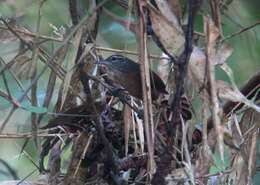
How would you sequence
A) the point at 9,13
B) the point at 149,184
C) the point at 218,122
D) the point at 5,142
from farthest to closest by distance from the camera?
the point at 5,142 → the point at 9,13 → the point at 149,184 → the point at 218,122

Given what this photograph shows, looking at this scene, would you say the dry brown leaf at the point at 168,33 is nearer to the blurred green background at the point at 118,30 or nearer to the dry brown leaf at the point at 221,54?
the dry brown leaf at the point at 221,54

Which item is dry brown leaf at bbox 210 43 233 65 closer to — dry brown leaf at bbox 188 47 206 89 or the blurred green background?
dry brown leaf at bbox 188 47 206 89

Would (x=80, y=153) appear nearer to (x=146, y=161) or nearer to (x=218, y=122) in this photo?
(x=146, y=161)

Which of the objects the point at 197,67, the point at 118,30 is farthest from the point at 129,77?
the point at 118,30

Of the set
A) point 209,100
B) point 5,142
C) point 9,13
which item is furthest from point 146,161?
point 5,142

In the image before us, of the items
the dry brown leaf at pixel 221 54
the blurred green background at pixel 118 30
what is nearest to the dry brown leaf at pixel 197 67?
the dry brown leaf at pixel 221 54

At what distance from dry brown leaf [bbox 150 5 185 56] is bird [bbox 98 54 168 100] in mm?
75

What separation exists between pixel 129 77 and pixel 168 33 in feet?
0.29

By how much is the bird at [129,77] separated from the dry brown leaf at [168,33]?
0.08 meters

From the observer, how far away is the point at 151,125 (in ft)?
1.85

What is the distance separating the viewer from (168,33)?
0.52m

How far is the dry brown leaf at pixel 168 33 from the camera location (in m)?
0.52

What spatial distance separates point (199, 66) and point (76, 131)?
0.24 m

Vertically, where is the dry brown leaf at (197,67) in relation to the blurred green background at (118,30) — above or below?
below
